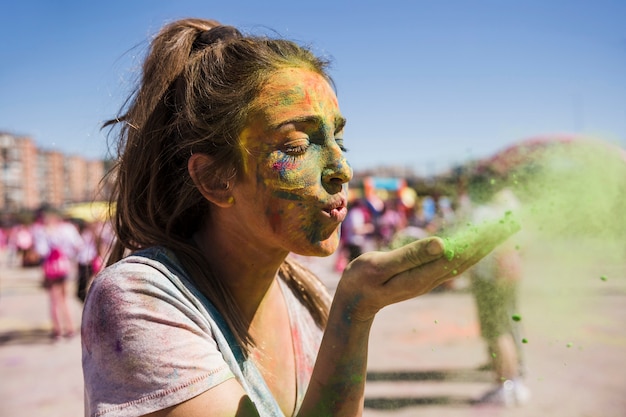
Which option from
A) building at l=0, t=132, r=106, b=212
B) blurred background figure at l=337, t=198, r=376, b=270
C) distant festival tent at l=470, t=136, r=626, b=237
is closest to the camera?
distant festival tent at l=470, t=136, r=626, b=237

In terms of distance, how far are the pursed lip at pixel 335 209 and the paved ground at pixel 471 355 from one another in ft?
1.39

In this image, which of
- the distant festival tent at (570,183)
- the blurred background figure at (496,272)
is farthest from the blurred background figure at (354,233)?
the distant festival tent at (570,183)

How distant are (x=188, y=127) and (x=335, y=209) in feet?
1.47

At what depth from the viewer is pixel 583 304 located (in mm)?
1392

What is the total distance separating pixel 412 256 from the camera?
1.11m

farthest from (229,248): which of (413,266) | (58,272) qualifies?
(58,272)

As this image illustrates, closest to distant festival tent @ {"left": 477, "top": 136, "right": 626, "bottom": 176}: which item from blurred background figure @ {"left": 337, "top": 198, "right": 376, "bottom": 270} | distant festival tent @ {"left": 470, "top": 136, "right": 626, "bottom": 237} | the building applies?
distant festival tent @ {"left": 470, "top": 136, "right": 626, "bottom": 237}

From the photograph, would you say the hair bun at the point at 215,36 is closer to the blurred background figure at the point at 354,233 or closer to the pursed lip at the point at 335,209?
the pursed lip at the point at 335,209

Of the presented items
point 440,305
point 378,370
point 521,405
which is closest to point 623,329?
point 521,405

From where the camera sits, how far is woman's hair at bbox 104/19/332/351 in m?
1.38

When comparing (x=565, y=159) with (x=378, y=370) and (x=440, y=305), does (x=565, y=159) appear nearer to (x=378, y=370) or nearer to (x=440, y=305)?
(x=378, y=370)

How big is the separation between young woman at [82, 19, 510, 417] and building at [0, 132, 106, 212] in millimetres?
70498

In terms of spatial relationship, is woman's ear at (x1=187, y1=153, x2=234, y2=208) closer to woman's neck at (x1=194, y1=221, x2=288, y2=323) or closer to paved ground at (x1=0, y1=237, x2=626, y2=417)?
woman's neck at (x1=194, y1=221, x2=288, y2=323)

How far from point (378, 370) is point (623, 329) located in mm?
2284
